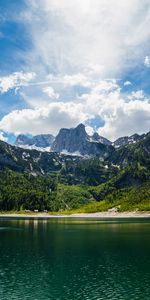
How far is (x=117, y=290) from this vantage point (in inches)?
2154

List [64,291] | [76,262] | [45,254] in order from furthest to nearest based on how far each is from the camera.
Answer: [45,254], [76,262], [64,291]

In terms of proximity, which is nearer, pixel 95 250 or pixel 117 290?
pixel 117 290

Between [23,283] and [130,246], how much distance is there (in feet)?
163

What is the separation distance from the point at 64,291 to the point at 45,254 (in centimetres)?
3614

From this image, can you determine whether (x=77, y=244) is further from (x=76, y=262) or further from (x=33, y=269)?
(x=33, y=269)

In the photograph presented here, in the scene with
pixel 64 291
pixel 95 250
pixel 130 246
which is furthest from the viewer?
pixel 130 246

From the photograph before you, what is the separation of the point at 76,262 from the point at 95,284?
19.7m

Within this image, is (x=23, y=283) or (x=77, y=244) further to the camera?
(x=77, y=244)

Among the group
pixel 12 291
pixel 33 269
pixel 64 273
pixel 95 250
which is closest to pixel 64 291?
pixel 12 291

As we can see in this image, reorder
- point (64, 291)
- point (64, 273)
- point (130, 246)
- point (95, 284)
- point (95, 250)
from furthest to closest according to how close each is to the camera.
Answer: point (130, 246)
point (95, 250)
point (64, 273)
point (95, 284)
point (64, 291)

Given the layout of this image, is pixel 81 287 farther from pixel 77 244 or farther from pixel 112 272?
pixel 77 244

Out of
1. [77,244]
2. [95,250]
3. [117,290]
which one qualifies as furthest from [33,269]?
[77,244]

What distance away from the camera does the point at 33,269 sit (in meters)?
70.8

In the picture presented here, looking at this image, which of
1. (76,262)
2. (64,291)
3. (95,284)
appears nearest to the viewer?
(64,291)
